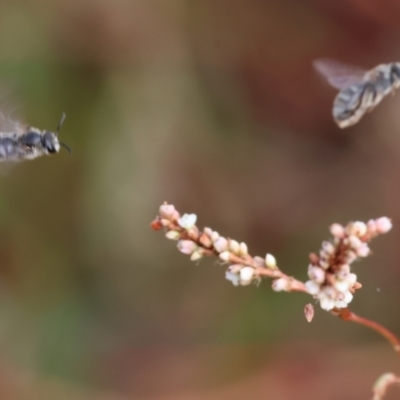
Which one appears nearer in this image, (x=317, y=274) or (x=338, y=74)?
(x=317, y=274)

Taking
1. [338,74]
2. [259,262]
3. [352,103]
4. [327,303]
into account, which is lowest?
[327,303]

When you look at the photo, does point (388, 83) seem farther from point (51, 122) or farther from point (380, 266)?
point (51, 122)

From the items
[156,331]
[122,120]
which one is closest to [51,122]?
[122,120]

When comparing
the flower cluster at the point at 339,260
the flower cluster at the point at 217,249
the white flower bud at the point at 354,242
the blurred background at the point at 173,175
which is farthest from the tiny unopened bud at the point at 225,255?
the blurred background at the point at 173,175

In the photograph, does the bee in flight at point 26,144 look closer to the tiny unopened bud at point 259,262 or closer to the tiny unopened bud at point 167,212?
the tiny unopened bud at point 167,212

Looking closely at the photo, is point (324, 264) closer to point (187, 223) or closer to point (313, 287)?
point (313, 287)

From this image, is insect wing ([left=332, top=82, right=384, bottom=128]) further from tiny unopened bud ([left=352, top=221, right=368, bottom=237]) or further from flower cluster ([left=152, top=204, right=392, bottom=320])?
tiny unopened bud ([left=352, top=221, right=368, bottom=237])

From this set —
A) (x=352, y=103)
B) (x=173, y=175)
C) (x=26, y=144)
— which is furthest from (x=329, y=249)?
(x=173, y=175)

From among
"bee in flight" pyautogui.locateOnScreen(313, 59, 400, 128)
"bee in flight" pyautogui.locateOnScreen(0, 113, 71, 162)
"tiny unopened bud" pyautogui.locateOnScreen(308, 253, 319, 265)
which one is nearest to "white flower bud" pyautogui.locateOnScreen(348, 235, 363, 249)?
"tiny unopened bud" pyautogui.locateOnScreen(308, 253, 319, 265)
